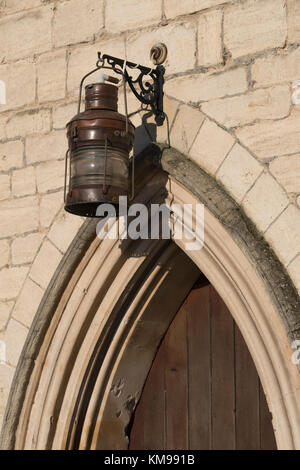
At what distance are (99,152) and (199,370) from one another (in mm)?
1156

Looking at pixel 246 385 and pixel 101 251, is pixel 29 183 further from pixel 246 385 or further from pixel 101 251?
pixel 246 385

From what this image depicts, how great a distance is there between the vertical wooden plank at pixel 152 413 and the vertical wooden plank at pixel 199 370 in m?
0.16

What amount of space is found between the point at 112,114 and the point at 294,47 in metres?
0.78

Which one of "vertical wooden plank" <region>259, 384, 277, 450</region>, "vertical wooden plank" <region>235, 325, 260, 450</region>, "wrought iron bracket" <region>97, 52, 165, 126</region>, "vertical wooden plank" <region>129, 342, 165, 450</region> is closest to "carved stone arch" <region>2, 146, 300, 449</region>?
"vertical wooden plank" <region>129, 342, 165, 450</region>

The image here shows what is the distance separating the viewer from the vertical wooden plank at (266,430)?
394cm

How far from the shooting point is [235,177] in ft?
12.2

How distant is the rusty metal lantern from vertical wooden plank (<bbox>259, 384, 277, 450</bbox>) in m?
1.10

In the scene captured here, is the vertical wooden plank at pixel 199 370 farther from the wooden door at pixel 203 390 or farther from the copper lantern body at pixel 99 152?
the copper lantern body at pixel 99 152

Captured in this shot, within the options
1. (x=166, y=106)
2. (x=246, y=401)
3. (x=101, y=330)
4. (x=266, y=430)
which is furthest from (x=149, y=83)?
(x=266, y=430)

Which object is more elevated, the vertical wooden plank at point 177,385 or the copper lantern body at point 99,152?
the copper lantern body at point 99,152

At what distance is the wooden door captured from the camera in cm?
401

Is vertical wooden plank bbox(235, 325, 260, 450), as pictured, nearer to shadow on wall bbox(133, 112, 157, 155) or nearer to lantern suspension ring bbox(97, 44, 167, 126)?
shadow on wall bbox(133, 112, 157, 155)

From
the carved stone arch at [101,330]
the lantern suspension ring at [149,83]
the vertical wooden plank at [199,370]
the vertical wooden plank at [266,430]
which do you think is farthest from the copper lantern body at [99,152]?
the vertical wooden plank at [266,430]
